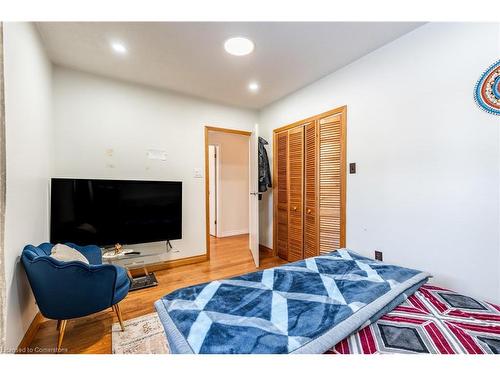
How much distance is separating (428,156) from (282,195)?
1.89 meters

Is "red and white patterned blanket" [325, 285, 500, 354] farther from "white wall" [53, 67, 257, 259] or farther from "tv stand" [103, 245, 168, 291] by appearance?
"white wall" [53, 67, 257, 259]

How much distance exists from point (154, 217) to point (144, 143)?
1010mm

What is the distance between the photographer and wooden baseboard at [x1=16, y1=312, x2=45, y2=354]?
4.79 ft

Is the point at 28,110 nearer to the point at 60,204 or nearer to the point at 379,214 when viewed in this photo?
the point at 60,204

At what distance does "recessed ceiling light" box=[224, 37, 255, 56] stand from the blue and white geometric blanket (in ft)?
6.53

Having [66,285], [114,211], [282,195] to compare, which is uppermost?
[282,195]

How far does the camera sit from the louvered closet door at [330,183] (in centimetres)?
247

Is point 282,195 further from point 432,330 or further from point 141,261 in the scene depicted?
point 432,330

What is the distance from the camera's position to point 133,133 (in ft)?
9.22

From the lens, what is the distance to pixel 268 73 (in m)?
2.53

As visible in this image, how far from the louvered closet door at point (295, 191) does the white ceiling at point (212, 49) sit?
0.74m

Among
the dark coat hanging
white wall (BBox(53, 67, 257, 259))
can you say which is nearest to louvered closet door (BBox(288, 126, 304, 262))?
the dark coat hanging

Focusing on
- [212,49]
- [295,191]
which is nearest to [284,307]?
[295,191]
